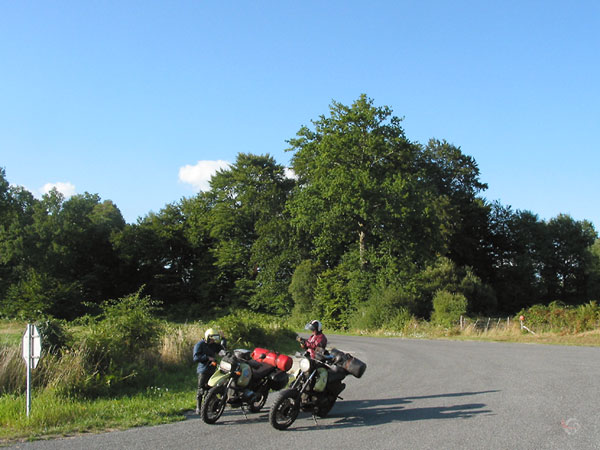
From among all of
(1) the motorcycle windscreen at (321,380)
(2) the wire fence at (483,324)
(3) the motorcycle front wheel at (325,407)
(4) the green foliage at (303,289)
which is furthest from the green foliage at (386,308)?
(1) the motorcycle windscreen at (321,380)

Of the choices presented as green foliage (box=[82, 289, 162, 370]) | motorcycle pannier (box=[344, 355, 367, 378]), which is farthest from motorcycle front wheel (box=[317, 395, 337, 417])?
green foliage (box=[82, 289, 162, 370])

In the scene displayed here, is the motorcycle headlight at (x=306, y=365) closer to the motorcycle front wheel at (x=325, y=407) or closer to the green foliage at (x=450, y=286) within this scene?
the motorcycle front wheel at (x=325, y=407)

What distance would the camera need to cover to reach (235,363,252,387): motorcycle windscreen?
8.38m

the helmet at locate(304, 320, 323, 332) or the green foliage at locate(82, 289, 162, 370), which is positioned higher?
the helmet at locate(304, 320, 323, 332)

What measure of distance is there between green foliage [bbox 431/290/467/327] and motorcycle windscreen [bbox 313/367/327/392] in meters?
28.6

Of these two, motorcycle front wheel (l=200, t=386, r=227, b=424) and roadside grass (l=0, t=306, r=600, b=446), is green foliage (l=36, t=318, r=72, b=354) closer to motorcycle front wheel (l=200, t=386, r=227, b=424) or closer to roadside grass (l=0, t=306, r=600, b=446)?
roadside grass (l=0, t=306, r=600, b=446)

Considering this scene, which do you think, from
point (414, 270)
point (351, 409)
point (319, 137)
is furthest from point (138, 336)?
point (319, 137)

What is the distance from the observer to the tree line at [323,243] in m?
41.3

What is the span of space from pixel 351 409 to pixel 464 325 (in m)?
27.2

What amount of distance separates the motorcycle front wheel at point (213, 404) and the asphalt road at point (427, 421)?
153 millimetres

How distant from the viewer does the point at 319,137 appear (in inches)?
1796

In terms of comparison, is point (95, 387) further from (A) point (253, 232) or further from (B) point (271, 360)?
(A) point (253, 232)

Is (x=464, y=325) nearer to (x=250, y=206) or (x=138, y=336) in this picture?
(x=138, y=336)

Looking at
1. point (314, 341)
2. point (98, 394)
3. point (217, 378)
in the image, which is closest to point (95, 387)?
point (98, 394)
